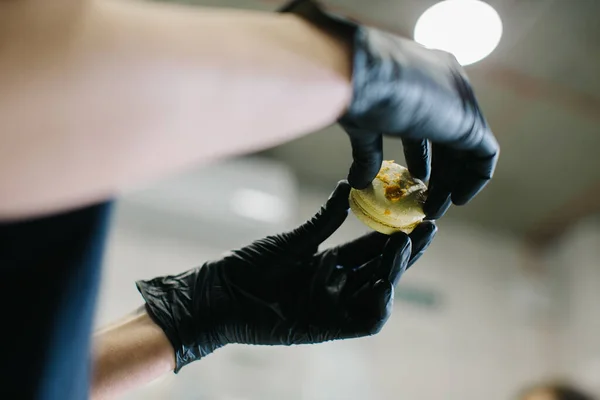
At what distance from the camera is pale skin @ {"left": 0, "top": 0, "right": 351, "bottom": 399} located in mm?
463

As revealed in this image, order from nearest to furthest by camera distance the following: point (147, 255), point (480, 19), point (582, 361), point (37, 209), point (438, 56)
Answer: point (37, 209), point (438, 56), point (480, 19), point (147, 255), point (582, 361)

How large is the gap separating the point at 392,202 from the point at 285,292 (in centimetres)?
22

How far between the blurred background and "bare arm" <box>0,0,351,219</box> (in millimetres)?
1441

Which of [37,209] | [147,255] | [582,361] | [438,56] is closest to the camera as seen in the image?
[37,209]

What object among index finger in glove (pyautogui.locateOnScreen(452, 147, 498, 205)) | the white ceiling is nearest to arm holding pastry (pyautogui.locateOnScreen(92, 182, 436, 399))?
index finger in glove (pyautogui.locateOnScreen(452, 147, 498, 205))

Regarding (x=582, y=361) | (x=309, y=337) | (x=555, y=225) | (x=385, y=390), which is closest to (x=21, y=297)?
(x=309, y=337)

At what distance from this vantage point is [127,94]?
1.57 ft

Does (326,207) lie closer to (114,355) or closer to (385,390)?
(114,355)

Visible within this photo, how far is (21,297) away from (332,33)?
38 cm

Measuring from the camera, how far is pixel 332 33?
23.7 inches

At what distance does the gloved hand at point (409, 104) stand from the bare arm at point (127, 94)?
0.06 metres

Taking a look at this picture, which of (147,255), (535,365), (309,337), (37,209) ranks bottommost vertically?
(535,365)

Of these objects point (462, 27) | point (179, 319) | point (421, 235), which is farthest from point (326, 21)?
point (462, 27)

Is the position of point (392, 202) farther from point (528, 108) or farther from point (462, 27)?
point (528, 108)
